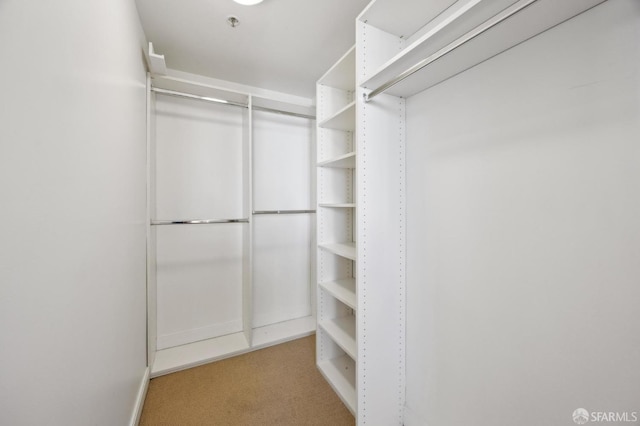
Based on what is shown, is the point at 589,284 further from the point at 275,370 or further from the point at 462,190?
the point at 275,370

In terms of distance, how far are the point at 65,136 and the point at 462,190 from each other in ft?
5.12

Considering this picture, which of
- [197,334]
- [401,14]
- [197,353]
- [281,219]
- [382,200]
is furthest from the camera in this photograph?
[281,219]

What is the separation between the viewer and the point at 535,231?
952mm

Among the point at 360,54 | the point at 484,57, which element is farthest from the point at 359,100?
the point at 484,57

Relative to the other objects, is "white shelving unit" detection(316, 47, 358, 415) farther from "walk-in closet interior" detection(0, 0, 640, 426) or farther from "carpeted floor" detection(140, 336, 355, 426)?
"carpeted floor" detection(140, 336, 355, 426)

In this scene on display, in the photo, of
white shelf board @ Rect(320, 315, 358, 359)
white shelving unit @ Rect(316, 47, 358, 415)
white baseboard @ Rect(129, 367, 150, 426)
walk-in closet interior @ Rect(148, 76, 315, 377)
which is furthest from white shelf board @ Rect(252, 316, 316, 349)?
white baseboard @ Rect(129, 367, 150, 426)

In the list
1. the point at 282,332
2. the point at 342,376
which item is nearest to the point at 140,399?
the point at 282,332

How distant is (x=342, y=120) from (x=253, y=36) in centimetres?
90

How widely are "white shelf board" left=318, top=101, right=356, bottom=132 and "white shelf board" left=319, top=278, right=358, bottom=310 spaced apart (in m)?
1.25

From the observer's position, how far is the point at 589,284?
0.82 metres

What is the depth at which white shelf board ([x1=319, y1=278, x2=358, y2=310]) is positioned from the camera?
165 centimetres

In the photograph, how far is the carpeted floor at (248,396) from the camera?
1545 millimetres

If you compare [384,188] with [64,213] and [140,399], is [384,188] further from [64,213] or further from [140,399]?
[140,399]

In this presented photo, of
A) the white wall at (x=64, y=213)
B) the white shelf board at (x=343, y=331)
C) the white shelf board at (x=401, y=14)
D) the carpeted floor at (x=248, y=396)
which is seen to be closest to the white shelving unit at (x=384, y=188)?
the white shelf board at (x=401, y=14)
